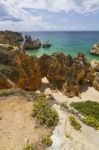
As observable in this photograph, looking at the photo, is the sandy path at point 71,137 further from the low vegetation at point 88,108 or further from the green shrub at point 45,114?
the low vegetation at point 88,108

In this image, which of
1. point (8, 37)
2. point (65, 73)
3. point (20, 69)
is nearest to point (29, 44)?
point (8, 37)

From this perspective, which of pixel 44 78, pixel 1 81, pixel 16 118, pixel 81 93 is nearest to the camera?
pixel 16 118

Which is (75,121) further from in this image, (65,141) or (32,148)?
(32,148)

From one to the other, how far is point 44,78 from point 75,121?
97.2ft

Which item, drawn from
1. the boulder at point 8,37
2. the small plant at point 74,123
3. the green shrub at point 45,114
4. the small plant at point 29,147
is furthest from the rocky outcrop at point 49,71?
the small plant at point 29,147

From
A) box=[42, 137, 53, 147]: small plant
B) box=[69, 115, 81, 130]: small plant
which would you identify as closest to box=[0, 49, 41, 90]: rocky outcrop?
box=[69, 115, 81, 130]: small plant

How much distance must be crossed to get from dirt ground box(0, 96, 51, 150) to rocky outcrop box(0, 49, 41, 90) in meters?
16.1

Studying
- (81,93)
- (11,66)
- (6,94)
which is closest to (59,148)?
(6,94)

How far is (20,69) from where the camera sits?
34.9 metres

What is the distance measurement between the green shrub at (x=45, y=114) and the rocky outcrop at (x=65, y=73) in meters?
23.5

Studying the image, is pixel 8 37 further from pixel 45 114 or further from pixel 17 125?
pixel 17 125

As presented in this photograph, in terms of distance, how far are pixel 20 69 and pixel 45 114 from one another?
21682 mm

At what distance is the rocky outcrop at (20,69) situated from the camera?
33531 mm

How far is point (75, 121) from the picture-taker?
539 inches
